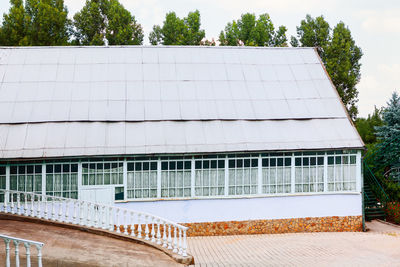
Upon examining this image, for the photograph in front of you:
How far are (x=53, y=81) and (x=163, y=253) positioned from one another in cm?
Result: 973

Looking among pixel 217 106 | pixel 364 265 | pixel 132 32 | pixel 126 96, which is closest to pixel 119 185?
pixel 126 96

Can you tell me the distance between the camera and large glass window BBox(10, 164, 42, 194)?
14236 mm

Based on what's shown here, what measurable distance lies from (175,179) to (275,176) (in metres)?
4.02

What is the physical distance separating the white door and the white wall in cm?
38

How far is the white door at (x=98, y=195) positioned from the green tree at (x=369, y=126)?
81.3ft

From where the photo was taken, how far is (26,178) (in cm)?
1430

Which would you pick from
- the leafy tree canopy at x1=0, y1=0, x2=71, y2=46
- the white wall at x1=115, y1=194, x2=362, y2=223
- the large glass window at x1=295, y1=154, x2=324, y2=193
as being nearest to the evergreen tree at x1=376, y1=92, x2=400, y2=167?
the white wall at x1=115, y1=194, x2=362, y2=223

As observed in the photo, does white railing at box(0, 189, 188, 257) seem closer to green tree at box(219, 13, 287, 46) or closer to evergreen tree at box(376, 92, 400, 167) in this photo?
evergreen tree at box(376, 92, 400, 167)

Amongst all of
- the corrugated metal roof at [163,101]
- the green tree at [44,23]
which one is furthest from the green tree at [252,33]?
the corrugated metal roof at [163,101]

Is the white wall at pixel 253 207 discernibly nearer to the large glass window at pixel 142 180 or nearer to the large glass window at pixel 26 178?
→ the large glass window at pixel 142 180

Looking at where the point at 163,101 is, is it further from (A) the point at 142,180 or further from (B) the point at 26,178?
(B) the point at 26,178

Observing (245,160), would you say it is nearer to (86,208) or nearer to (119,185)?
(119,185)

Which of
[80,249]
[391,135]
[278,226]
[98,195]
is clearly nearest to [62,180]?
[98,195]

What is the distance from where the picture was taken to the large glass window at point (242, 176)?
1550cm
